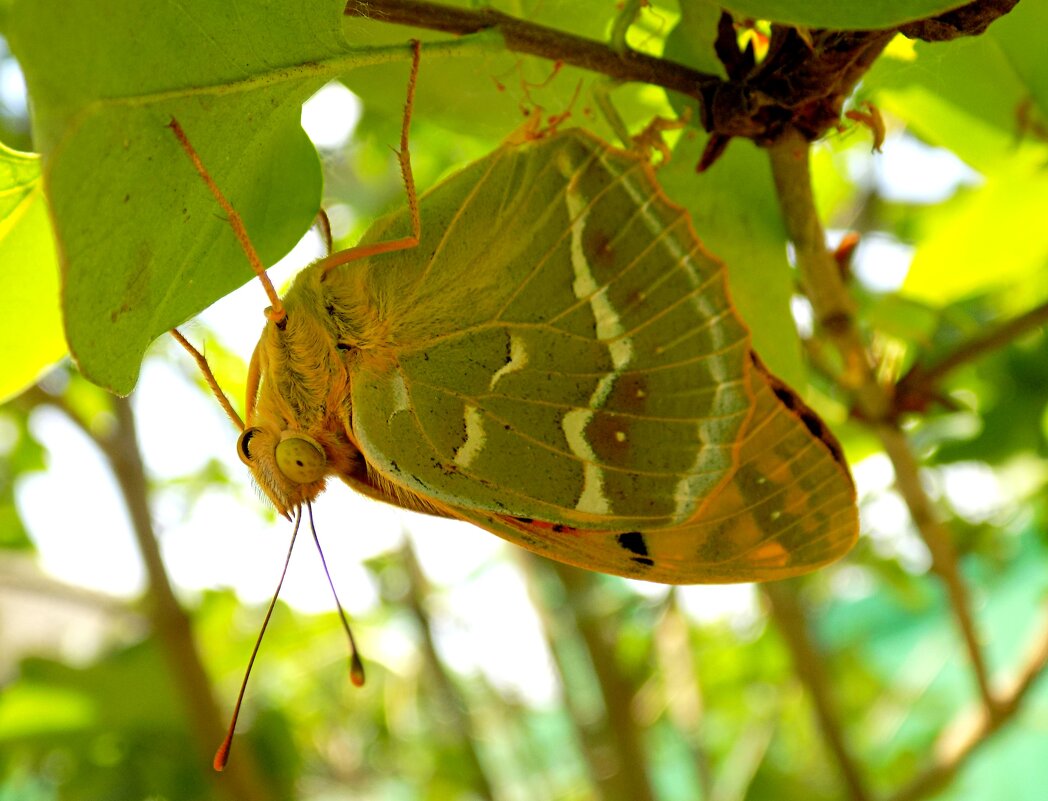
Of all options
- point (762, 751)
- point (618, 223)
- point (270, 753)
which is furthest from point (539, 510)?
point (762, 751)

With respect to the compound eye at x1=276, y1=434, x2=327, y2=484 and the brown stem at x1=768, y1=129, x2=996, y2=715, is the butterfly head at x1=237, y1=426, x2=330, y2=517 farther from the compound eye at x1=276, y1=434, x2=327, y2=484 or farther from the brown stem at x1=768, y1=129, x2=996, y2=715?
the brown stem at x1=768, y1=129, x2=996, y2=715

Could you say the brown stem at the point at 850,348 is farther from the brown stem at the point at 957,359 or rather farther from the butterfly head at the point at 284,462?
the butterfly head at the point at 284,462

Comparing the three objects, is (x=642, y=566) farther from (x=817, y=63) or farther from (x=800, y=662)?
(x=800, y=662)

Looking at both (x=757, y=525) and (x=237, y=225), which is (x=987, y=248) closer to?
(x=757, y=525)

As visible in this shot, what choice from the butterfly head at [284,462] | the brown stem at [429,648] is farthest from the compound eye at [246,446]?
the brown stem at [429,648]

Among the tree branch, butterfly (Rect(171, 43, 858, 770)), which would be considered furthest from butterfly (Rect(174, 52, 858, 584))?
the tree branch

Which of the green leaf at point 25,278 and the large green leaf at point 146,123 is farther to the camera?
the green leaf at point 25,278

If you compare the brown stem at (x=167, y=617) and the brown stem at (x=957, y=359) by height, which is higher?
the brown stem at (x=167, y=617)
